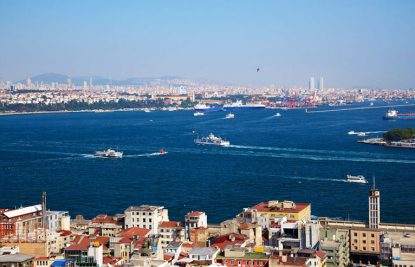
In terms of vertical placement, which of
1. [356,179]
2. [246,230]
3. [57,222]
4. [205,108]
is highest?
[246,230]

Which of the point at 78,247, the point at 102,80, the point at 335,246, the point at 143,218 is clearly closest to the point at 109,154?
the point at 143,218

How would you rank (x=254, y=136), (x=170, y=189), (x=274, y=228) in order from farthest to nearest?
(x=254, y=136) → (x=170, y=189) → (x=274, y=228)

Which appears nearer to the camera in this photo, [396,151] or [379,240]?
[379,240]

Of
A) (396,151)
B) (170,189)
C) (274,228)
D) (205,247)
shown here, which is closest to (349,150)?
(396,151)

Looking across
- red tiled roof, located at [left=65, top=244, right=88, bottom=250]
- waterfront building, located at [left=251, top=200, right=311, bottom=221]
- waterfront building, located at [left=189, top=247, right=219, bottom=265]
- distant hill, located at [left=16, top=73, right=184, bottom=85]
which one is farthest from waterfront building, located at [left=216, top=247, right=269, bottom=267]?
distant hill, located at [left=16, top=73, right=184, bottom=85]

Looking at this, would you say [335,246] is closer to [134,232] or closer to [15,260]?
[134,232]

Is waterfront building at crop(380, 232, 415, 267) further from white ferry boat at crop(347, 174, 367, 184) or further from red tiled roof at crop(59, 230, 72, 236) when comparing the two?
white ferry boat at crop(347, 174, 367, 184)

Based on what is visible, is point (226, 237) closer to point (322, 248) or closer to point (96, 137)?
A: point (322, 248)
